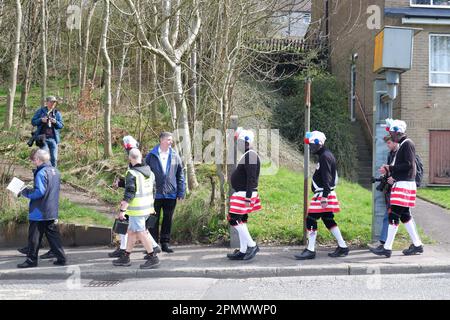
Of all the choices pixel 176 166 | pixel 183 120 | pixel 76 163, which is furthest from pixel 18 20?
pixel 176 166

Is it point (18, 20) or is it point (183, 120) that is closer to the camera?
point (183, 120)

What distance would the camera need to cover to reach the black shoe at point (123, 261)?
295 inches

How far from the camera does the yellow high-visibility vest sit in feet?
23.9

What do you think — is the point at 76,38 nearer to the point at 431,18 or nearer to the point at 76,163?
the point at 76,163

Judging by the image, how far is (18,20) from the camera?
46.3 feet

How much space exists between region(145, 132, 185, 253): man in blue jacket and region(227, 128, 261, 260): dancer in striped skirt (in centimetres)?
99

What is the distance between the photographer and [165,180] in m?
8.12

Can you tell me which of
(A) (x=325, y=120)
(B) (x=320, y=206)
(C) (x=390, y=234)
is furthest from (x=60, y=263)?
(A) (x=325, y=120)

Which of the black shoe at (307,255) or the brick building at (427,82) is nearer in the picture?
the black shoe at (307,255)

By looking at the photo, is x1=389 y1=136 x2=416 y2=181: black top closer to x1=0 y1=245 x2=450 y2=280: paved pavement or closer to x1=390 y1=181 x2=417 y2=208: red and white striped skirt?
x1=390 y1=181 x2=417 y2=208: red and white striped skirt

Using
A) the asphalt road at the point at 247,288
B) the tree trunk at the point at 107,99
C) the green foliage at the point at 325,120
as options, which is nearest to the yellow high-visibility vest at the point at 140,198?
the asphalt road at the point at 247,288

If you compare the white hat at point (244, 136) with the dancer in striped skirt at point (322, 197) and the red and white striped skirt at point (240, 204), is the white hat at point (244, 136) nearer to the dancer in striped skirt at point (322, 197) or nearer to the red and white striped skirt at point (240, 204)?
the red and white striped skirt at point (240, 204)

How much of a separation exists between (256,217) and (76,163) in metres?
5.43

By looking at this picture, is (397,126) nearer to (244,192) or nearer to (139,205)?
(244,192)
